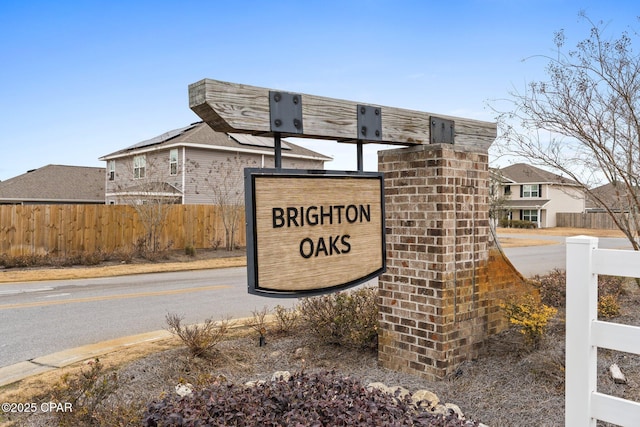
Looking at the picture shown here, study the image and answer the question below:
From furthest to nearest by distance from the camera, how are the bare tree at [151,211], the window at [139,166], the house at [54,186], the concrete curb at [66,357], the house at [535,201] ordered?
the house at [535,201] → the house at [54,186] → the window at [139,166] → the bare tree at [151,211] → the concrete curb at [66,357]

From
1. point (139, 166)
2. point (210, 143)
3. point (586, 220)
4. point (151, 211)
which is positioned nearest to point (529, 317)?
point (151, 211)

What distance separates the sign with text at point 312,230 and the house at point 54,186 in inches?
1392

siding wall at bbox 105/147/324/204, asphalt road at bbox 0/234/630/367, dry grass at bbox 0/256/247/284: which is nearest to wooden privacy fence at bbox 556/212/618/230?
siding wall at bbox 105/147/324/204

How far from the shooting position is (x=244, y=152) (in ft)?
92.8

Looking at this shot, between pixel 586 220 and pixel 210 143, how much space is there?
1495 inches

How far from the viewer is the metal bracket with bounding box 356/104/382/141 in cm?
375

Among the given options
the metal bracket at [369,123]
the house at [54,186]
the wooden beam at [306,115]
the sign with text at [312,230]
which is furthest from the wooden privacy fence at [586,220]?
the sign with text at [312,230]

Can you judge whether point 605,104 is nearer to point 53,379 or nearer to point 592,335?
point 592,335

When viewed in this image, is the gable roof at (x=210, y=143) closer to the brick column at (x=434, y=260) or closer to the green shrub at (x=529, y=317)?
the brick column at (x=434, y=260)

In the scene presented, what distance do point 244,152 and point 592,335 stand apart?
2636 centimetres

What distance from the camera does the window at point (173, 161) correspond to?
27000mm

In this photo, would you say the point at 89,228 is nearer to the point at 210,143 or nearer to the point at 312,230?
the point at 210,143

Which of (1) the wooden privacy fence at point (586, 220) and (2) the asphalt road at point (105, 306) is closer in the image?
(2) the asphalt road at point (105, 306)

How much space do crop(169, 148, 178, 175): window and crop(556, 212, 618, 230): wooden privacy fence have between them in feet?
126
